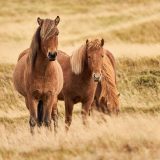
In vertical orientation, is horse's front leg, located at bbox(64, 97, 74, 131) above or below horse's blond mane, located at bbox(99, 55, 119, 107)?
below

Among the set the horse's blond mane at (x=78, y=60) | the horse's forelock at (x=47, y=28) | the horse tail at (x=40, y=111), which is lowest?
the horse tail at (x=40, y=111)

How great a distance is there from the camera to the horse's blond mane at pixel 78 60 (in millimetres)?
16109

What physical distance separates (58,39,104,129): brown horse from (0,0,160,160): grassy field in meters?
0.56

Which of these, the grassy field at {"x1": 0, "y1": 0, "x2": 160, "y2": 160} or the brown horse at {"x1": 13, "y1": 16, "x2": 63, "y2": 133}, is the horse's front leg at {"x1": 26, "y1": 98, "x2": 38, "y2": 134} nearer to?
the brown horse at {"x1": 13, "y1": 16, "x2": 63, "y2": 133}

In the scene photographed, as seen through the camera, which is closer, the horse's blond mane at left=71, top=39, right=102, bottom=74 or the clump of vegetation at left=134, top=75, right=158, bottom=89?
the horse's blond mane at left=71, top=39, right=102, bottom=74

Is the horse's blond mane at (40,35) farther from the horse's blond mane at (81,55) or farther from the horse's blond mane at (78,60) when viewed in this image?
the horse's blond mane at (78,60)

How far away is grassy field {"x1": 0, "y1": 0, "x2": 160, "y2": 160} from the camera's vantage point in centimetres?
1238

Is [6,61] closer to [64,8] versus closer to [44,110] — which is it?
[44,110]

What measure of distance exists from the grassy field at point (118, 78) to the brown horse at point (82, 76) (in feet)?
1.83

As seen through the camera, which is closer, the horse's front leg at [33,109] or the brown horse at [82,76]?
the horse's front leg at [33,109]

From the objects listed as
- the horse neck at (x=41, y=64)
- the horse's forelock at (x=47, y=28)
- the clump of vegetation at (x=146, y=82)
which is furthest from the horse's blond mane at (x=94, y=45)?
the clump of vegetation at (x=146, y=82)

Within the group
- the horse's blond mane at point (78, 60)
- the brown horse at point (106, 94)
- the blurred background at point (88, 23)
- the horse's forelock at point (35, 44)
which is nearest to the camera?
the horse's forelock at point (35, 44)

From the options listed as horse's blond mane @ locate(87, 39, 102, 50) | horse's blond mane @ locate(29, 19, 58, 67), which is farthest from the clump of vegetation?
horse's blond mane @ locate(29, 19, 58, 67)

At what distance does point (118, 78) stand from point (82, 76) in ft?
32.5
